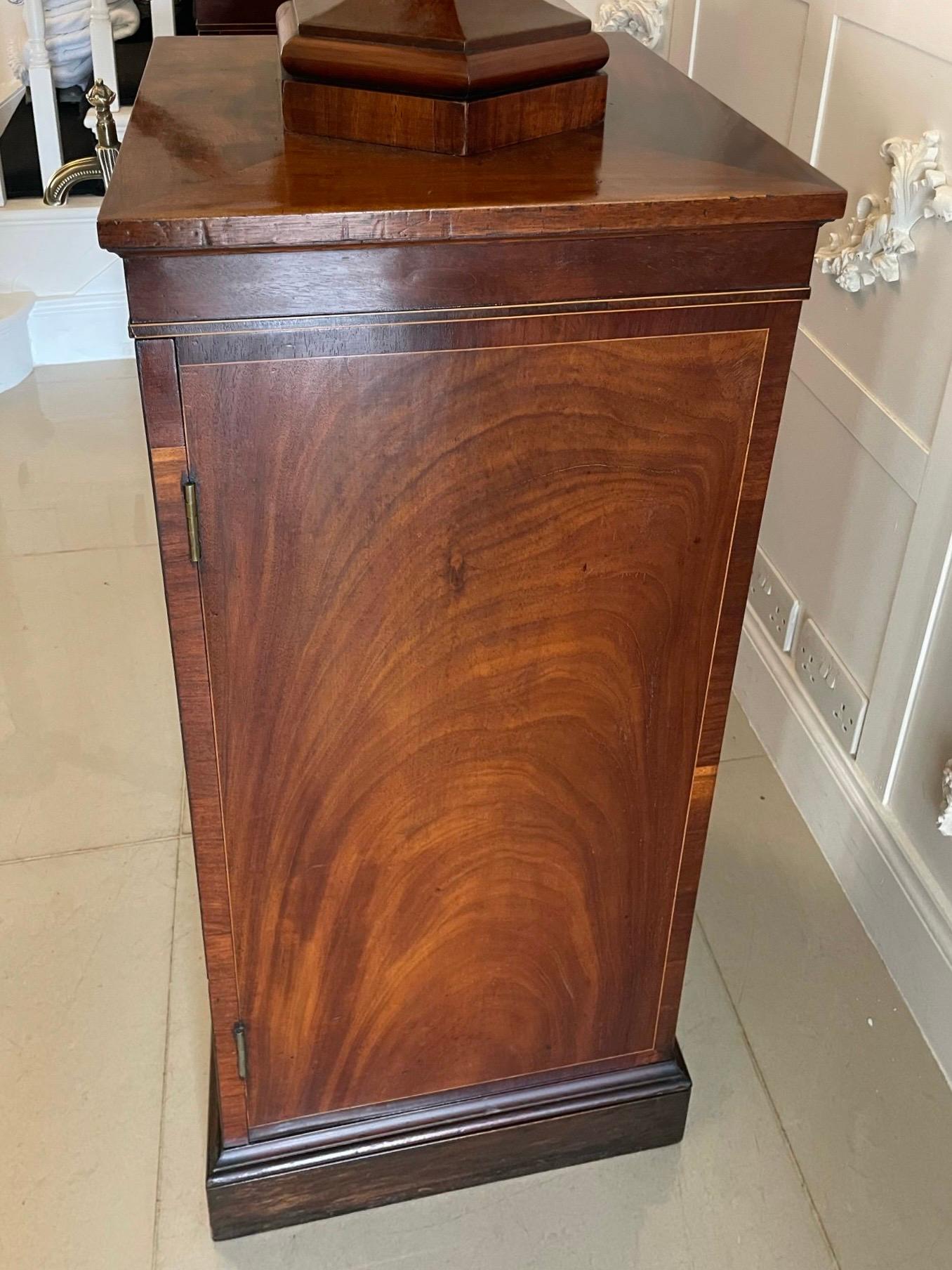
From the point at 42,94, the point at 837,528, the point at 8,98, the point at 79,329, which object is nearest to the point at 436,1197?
the point at 837,528

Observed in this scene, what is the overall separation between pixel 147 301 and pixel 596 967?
0.79 meters

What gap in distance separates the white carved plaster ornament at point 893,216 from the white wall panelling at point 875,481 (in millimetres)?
23

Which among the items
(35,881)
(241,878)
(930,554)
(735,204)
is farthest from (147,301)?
(35,881)

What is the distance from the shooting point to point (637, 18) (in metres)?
2.21

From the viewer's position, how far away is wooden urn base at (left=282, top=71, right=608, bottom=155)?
33.9 inches

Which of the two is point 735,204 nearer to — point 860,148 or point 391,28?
point 391,28

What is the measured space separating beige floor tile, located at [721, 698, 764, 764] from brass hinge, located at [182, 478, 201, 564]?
1.23 m

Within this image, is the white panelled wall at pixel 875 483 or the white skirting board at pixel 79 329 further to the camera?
the white skirting board at pixel 79 329

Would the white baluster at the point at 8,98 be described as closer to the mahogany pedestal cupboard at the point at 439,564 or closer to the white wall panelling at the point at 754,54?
the white wall panelling at the point at 754,54

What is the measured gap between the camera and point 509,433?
2.87ft

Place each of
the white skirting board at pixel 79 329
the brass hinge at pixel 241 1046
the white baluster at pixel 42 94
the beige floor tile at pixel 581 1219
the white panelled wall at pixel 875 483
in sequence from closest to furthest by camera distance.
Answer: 1. the brass hinge at pixel 241 1046
2. the beige floor tile at pixel 581 1219
3. the white panelled wall at pixel 875 483
4. the white baluster at pixel 42 94
5. the white skirting board at pixel 79 329

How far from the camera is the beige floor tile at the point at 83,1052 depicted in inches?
50.4

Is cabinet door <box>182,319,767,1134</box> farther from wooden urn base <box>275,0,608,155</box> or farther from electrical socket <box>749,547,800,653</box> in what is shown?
electrical socket <box>749,547,800,653</box>

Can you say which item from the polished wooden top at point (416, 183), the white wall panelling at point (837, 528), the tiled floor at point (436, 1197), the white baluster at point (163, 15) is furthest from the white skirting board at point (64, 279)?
the polished wooden top at point (416, 183)
